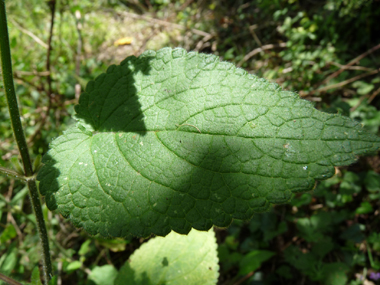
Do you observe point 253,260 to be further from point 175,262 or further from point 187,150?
point 187,150

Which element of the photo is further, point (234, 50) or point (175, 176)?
point (234, 50)

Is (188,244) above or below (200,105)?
below

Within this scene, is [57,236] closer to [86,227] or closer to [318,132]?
[86,227]

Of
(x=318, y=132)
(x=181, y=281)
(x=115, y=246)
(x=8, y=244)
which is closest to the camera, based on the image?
(x=318, y=132)

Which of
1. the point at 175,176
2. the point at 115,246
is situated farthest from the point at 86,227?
the point at 115,246

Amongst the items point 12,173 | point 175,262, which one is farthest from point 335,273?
point 12,173

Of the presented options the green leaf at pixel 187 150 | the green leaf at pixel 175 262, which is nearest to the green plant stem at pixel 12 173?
the green leaf at pixel 187 150

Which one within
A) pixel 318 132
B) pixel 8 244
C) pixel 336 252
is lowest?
pixel 336 252

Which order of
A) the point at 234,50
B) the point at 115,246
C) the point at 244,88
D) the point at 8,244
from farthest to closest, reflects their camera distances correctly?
the point at 234,50, the point at 8,244, the point at 115,246, the point at 244,88
